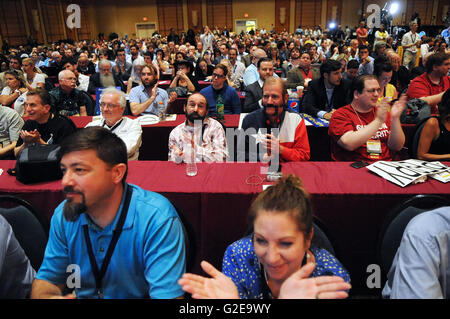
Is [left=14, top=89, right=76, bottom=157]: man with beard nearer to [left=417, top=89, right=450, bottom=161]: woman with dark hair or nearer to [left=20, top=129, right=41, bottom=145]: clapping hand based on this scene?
[left=20, top=129, right=41, bottom=145]: clapping hand

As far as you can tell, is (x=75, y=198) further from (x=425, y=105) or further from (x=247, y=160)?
(x=425, y=105)

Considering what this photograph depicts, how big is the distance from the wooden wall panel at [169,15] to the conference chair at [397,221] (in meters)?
22.6

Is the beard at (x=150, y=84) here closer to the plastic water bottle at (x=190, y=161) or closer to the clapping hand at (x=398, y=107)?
the plastic water bottle at (x=190, y=161)

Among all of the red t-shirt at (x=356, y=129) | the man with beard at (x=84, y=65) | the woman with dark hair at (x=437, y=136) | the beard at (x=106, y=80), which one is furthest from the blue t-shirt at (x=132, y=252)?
the man with beard at (x=84, y=65)

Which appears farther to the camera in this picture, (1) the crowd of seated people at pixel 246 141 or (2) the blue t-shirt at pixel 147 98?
(2) the blue t-shirt at pixel 147 98

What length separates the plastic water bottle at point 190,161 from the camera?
2.04 m

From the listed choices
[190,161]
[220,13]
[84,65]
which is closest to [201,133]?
[190,161]

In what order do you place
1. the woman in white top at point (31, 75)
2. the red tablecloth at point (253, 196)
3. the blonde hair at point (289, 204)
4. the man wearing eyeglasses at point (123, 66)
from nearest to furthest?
the blonde hair at point (289, 204) < the red tablecloth at point (253, 196) < the woman in white top at point (31, 75) < the man wearing eyeglasses at point (123, 66)

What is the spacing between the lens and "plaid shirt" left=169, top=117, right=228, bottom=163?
265 centimetres

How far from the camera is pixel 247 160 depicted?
7.98 feet

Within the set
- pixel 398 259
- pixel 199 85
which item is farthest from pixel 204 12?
pixel 398 259

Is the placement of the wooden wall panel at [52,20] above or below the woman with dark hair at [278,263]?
above

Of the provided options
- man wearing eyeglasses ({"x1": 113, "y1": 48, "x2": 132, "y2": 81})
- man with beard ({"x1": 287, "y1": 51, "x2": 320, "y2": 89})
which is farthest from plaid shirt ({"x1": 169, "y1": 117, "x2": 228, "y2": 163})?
man wearing eyeglasses ({"x1": 113, "y1": 48, "x2": 132, "y2": 81})
